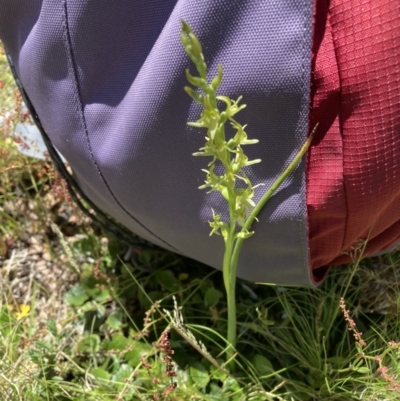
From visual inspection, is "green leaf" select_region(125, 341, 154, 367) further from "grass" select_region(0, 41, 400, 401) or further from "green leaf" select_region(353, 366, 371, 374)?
"green leaf" select_region(353, 366, 371, 374)

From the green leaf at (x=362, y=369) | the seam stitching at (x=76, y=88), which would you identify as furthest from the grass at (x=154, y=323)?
the seam stitching at (x=76, y=88)

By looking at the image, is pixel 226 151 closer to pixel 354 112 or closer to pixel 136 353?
pixel 354 112

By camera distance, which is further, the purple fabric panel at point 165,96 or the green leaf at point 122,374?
the green leaf at point 122,374

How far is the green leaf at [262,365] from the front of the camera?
3.45 ft

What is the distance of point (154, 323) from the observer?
1.09m

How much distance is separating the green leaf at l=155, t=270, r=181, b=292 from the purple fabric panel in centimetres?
30

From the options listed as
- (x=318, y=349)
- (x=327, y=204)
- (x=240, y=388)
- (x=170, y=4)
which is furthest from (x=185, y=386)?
(x=170, y=4)

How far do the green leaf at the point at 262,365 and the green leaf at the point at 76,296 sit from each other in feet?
1.41

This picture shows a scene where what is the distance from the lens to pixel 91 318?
123 cm

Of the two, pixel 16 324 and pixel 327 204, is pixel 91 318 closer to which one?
pixel 16 324

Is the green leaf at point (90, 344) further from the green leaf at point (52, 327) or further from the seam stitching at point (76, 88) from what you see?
the seam stitching at point (76, 88)

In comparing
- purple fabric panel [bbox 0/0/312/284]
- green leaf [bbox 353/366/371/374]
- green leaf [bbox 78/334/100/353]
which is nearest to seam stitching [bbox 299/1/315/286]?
purple fabric panel [bbox 0/0/312/284]

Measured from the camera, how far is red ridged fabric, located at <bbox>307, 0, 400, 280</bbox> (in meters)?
0.67

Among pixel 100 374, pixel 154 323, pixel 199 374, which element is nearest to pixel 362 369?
pixel 199 374
